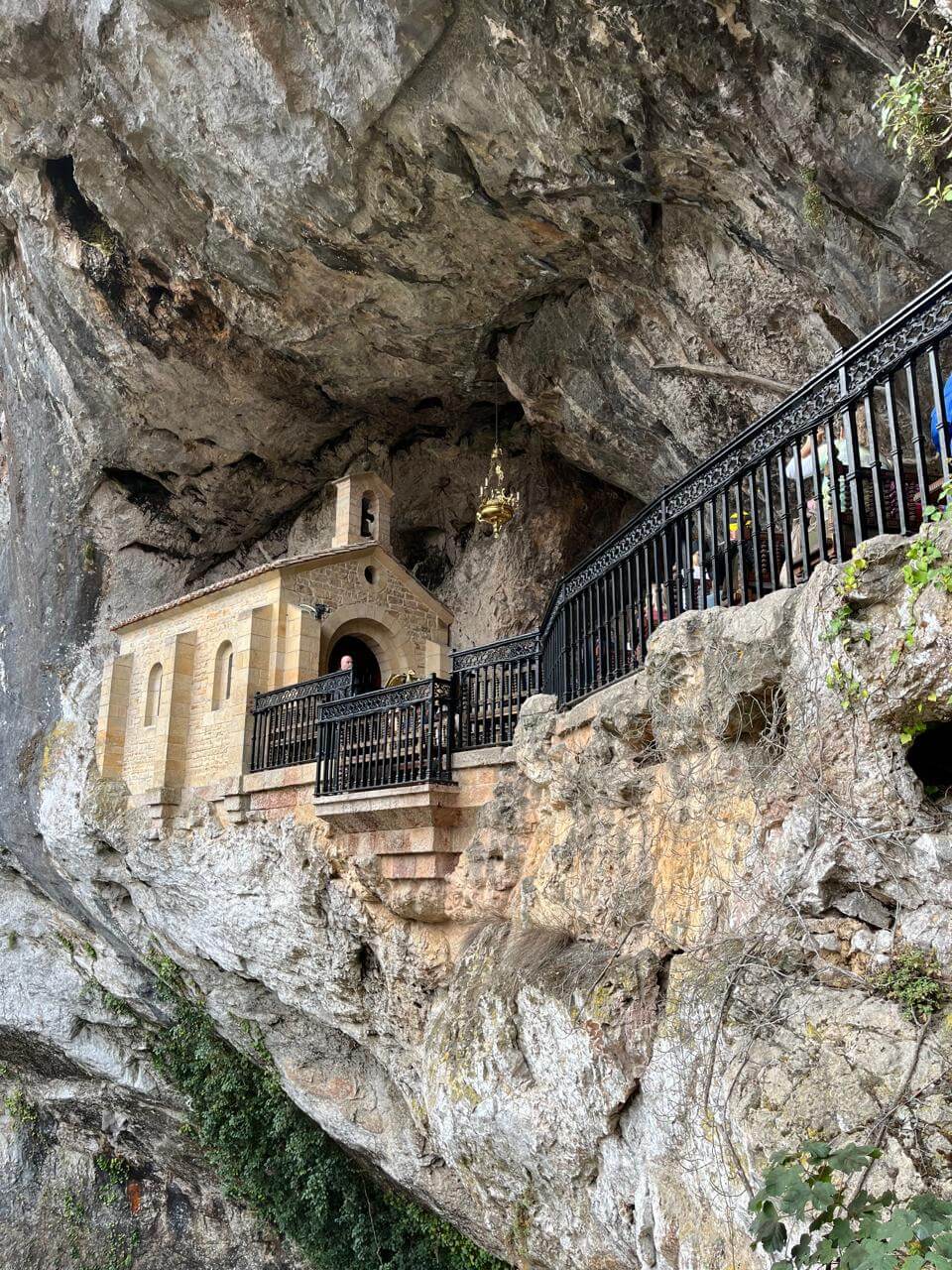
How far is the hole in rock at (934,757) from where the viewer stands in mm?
4215

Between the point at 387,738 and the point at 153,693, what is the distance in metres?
6.26

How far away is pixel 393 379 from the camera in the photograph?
14516 mm

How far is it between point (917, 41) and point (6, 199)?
13.0m

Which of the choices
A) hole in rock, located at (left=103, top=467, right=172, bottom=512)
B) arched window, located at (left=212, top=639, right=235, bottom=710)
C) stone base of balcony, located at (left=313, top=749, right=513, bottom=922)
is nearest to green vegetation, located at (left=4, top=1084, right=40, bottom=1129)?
arched window, located at (left=212, top=639, right=235, bottom=710)

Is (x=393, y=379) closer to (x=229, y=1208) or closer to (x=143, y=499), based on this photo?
(x=143, y=499)

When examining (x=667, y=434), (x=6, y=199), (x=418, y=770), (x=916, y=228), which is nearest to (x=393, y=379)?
(x=667, y=434)

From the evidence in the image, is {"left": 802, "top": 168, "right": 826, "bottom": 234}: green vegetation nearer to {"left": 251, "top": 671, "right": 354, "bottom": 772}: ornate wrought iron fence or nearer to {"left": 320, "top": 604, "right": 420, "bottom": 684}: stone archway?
{"left": 251, "top": 671, "right": 354, "bottom": 772}: ornate wrought iron fence

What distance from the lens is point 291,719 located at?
458 inches

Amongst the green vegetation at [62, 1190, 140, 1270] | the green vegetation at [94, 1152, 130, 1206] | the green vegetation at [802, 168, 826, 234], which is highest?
the green vegetation at [802, 168, 826, 234]

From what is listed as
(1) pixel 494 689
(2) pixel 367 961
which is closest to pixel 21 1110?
(2) pixel 367 961

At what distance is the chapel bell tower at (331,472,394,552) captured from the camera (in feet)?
48.1

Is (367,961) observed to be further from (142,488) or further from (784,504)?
(142,488)

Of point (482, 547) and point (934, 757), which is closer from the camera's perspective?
point (934, 757)

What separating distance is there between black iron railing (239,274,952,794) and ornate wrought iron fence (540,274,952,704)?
0.05 ft
